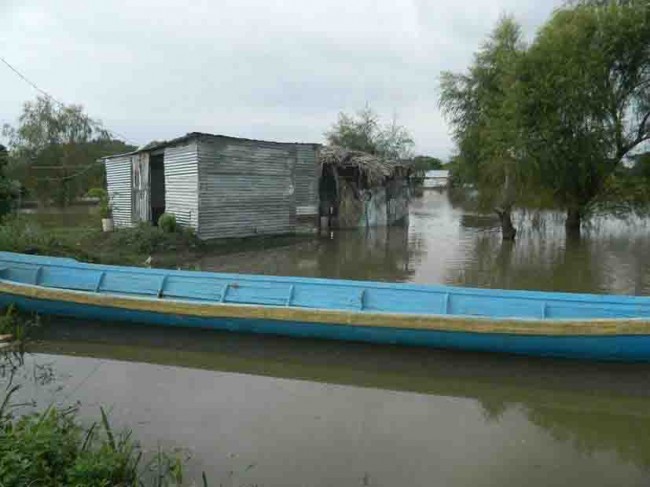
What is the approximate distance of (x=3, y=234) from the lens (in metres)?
9.70

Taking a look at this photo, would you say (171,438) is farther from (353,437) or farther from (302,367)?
(302,367)

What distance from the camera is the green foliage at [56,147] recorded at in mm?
32438

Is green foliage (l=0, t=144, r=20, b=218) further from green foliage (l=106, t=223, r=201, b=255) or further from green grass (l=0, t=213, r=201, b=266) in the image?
green foliage (l=106, t=223, r=201, b=255)

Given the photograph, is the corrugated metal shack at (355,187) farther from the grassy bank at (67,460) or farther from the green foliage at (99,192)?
the grassy bank at (67,460)

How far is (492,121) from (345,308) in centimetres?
1289

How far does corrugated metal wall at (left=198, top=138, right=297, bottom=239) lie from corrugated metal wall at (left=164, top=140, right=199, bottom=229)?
0.65 feet

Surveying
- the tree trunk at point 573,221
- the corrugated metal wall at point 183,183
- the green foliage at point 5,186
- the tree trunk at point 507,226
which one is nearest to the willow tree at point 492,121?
the tree trunk at point 507,226

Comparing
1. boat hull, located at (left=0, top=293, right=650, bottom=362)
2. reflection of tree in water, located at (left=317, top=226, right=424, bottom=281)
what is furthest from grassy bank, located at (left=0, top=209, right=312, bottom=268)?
boat hull, located at (left=0, top=293, right=650, bottom=362)

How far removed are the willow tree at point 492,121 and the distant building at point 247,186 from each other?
10.0 feet

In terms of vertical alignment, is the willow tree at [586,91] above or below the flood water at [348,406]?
above

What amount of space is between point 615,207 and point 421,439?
16699 mm

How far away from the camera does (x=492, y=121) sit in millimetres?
17328

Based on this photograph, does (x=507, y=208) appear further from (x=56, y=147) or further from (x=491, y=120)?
(x=56, y=147)

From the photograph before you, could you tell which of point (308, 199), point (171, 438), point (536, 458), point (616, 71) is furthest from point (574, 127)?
point (171, 438)
